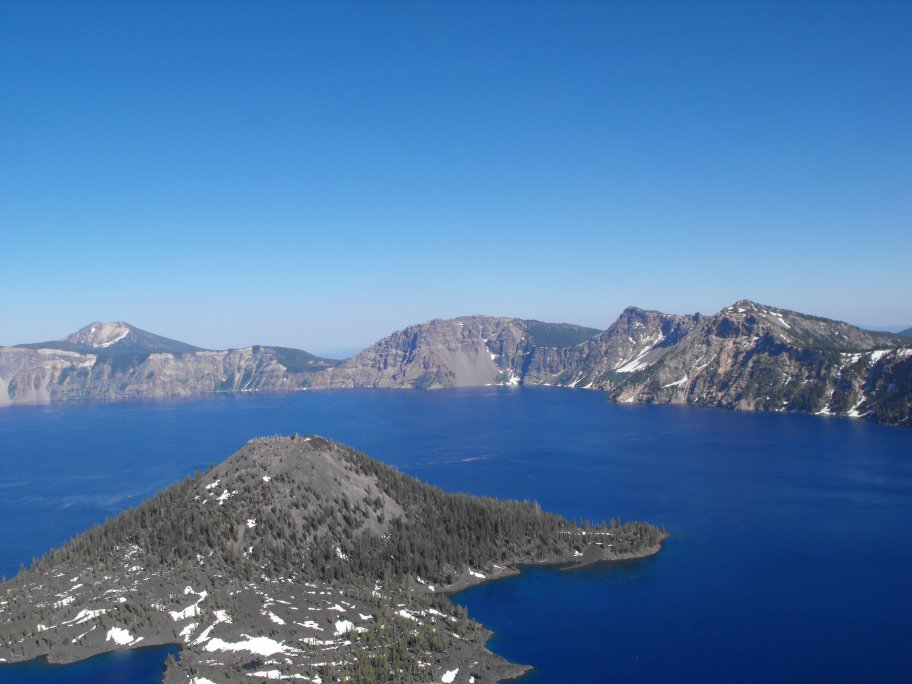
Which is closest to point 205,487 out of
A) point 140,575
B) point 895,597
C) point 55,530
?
point 140,575

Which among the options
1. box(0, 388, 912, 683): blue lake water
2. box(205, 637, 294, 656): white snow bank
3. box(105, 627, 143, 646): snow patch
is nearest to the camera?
box(205, 637, 294, 656): white snow bank

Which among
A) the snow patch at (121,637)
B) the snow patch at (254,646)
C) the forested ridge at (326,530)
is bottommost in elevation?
the snow patch at (121,637)

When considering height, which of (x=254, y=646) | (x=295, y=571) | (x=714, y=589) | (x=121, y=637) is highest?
(x=295, y=571)

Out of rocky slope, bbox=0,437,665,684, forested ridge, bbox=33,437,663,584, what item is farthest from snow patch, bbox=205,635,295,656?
forested ridge, bbox=33,437,663,584

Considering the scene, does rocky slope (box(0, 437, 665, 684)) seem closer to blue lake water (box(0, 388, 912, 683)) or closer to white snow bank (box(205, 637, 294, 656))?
white snow bank (box(205, 637, 294, 656))

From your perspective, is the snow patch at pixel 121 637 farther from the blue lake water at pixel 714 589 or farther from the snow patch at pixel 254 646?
the snow patch at pixel 254 646

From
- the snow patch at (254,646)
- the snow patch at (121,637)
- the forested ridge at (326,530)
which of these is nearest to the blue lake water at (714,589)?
the snow patch at (121,637)

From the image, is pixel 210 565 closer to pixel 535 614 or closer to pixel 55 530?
pixel 535 614

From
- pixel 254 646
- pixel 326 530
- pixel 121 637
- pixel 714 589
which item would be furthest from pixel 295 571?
pixel 714 589

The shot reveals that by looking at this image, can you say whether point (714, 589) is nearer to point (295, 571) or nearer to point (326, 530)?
point (326, 530)
